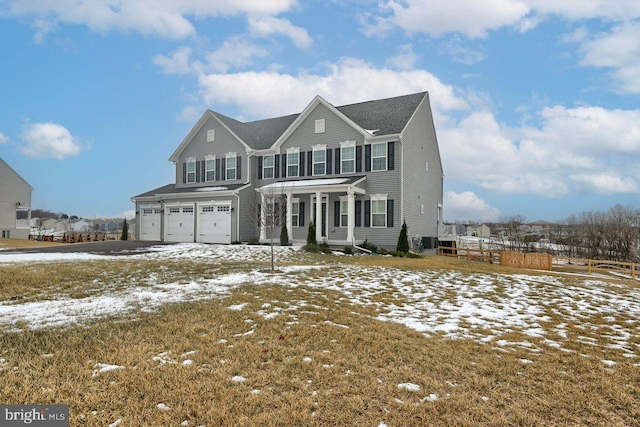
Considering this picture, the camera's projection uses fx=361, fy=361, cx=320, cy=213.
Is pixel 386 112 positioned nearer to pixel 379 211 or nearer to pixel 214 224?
pixel 379 211

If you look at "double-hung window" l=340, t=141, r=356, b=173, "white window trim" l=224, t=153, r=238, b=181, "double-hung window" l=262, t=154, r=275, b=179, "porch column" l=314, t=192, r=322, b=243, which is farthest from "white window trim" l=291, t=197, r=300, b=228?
"white window trim" l=224, t=153, r=238, b=181

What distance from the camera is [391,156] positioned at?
2073 centimetres

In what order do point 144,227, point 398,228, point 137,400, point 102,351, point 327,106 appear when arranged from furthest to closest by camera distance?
point 144,227
point 327,106
point 398,228
point 102,351
point 137,400

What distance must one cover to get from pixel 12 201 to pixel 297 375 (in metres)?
45.1

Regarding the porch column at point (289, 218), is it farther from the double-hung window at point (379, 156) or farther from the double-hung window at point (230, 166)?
the double-hung window at point (230, 166)

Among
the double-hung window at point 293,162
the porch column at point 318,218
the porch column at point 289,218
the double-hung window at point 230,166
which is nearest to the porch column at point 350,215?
the porch column at point 318,218

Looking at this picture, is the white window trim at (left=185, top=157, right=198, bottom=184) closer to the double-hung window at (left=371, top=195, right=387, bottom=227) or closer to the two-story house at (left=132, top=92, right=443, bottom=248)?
the two-story house at (left=132, top=92, right=443, bottom=248)

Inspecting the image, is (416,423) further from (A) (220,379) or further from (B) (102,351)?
(B) (102,351)

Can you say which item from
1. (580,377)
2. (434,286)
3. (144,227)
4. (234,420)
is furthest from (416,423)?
(144,227)

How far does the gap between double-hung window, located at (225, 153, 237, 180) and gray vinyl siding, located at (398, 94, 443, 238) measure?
12076mm

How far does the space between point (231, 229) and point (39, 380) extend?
19.8 meters

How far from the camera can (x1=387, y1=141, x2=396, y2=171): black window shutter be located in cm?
2066

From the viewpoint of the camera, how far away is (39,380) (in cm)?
396

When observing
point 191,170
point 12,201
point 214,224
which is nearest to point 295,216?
point 214,224
